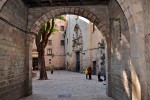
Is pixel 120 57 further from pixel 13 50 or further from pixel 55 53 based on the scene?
pixel 55 53

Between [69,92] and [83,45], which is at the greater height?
[83,45]

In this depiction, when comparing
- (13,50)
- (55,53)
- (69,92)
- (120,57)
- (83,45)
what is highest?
(83,45)

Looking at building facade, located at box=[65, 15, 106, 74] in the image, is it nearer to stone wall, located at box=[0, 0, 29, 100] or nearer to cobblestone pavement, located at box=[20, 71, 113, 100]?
cobblestone pavement, located at box=[20, 71, 113, 100]

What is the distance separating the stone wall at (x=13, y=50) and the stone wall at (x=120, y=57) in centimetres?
340

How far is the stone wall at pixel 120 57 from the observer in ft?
18.9

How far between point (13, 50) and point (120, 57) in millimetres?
3507

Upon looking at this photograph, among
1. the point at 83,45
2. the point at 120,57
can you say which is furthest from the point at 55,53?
the point at 120,57

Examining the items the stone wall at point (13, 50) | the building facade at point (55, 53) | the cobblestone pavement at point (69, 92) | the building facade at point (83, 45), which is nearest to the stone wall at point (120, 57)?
the cobblestone pavement at point (69, 92)

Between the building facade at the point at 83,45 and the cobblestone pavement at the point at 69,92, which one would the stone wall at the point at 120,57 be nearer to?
the cobblestone pavement at the point at 69,92

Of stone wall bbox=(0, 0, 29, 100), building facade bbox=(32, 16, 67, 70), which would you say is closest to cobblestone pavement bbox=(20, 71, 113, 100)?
stone wall bbox=(0, 0, 29, 100)

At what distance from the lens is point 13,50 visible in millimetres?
7066

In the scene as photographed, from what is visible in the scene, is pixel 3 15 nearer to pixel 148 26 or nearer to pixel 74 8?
pixel 74 8

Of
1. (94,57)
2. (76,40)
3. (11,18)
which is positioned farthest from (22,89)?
(76,40)

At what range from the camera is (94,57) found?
21109 millimetres
